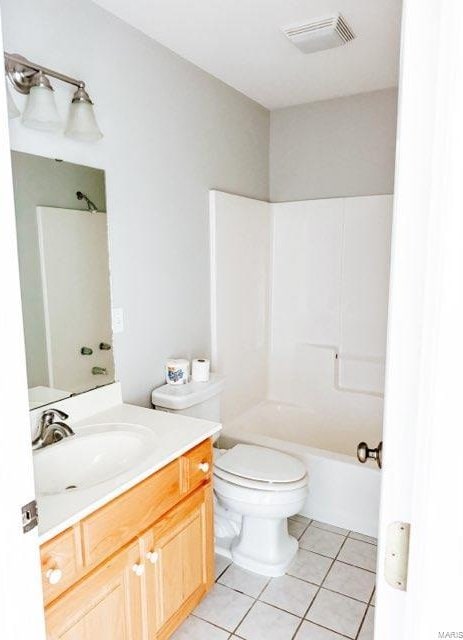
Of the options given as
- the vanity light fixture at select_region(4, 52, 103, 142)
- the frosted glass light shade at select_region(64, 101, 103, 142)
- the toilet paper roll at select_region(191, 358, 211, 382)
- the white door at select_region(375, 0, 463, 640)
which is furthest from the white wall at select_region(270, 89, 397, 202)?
the white door at select_region(375, 0, 463, 640)

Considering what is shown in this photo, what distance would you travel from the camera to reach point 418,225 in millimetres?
510

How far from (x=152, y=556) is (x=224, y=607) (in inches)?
25.0

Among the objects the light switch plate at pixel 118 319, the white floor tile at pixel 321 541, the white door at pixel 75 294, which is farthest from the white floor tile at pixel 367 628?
the light switch plate at pixel 118 319

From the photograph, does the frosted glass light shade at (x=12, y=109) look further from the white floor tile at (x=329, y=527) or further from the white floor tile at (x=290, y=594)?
the white floor tile at (x=329, y=527)

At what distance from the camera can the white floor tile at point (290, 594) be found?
1.92 m

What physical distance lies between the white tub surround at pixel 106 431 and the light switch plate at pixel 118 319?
0.81ft

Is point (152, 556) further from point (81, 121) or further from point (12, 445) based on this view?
point (81, 121)

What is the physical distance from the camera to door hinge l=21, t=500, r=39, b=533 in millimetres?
837

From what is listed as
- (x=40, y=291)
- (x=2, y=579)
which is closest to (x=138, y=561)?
(x=2, y=579)

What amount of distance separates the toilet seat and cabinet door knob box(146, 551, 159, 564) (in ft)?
2.07

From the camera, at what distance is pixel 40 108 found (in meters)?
1.52

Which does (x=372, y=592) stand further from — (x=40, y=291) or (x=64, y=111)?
(x=64, y=111)

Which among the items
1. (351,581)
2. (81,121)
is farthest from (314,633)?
(81,121)

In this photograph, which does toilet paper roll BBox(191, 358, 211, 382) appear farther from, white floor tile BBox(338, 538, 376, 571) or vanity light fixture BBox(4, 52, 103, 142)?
vanity light fixture BBox(4, 52, 103, 142)
